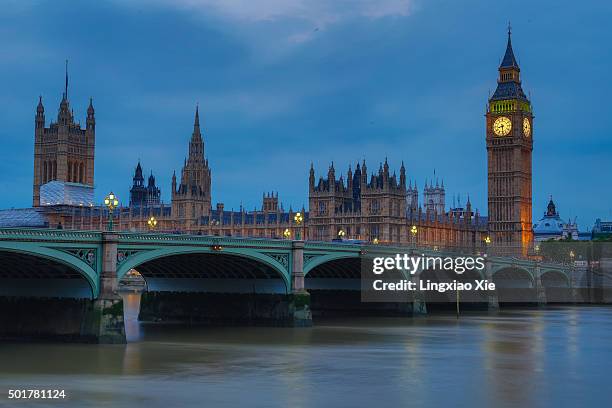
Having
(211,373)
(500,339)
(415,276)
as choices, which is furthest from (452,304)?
(211,373)

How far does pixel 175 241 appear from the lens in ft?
192

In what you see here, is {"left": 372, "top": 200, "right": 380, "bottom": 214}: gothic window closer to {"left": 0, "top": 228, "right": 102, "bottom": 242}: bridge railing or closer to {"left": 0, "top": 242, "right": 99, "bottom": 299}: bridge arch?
{"left": 0, "top": 242, "right": 99, "bottom": 299}: bridge arch

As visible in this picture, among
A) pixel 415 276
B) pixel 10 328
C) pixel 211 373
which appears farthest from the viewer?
pixel 415 276

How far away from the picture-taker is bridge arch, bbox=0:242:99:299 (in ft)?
161

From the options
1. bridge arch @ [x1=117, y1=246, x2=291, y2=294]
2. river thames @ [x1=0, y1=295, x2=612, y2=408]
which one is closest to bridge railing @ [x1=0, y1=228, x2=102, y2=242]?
bridge arch @ [x1=117, y1=246, x2=291, y2=294]

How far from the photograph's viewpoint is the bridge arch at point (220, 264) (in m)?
61.8

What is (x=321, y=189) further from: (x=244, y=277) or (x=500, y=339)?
(x=500, y=339)

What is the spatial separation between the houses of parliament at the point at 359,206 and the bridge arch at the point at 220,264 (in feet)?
252

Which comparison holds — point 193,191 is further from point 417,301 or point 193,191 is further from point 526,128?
point 417,301

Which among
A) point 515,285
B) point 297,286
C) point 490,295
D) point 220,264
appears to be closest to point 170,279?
point 220,264

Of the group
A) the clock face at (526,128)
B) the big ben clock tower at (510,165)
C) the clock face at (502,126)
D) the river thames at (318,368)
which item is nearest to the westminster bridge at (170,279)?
the river thames at (318,368)

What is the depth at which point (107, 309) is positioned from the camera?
5222 cm

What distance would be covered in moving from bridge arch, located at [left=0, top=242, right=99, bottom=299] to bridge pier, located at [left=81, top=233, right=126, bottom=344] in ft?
1.65

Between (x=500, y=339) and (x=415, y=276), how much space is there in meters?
25.5
